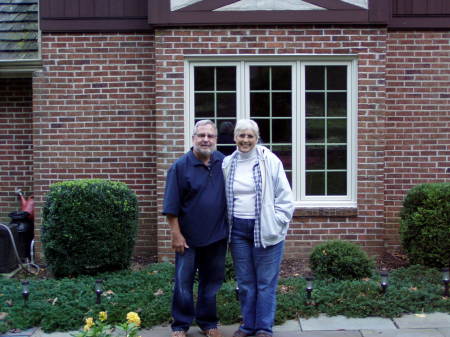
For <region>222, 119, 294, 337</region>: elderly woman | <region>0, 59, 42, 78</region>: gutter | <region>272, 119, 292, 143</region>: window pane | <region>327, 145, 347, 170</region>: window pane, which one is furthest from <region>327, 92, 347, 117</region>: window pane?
<region>0, 59, 42, 78</region>: gutter

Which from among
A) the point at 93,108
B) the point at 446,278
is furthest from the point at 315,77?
the point at 446,278

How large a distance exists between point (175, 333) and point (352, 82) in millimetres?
4359

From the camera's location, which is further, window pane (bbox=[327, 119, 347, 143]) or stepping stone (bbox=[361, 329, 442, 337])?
window pane (bbox=[327, 119, 347, 143])

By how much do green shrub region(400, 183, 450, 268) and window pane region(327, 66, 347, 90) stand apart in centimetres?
171

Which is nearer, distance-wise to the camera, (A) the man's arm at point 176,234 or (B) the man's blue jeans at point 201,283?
(A) the man's arm at point 176,234

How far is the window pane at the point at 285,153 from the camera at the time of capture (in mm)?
8023

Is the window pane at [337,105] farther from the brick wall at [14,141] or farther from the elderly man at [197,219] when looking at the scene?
the brick wall at [14,141]

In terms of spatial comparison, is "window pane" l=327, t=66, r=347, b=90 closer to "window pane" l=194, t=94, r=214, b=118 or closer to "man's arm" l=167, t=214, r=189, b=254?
"window pane" l=194, t=94, r=214, b=118

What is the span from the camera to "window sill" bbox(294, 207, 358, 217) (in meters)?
7.86

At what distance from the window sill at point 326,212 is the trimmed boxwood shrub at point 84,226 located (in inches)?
89.8

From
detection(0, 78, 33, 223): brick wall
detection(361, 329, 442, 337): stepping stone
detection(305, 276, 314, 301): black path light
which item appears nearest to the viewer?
detection(361, 329, 442, 337): stepping stone

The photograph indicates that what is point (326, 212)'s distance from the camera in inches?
309

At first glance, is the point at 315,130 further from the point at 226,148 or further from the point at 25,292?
the point at 25,292

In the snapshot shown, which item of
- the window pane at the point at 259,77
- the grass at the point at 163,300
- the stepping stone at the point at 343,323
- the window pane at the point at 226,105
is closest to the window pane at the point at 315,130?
the window pane at the point at 259,77
